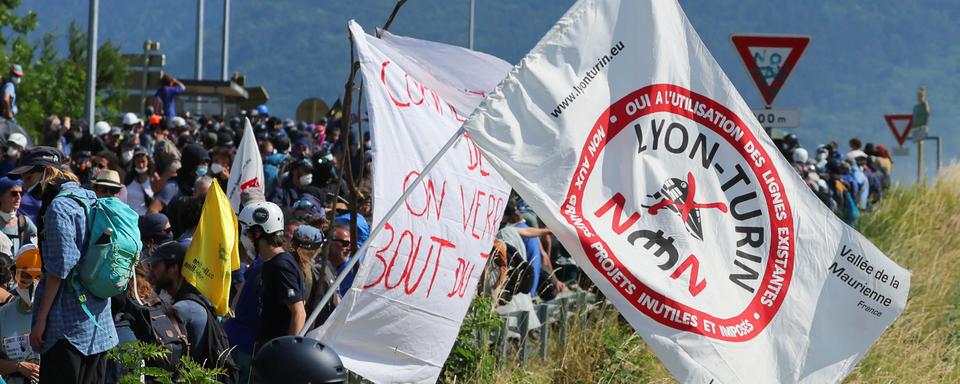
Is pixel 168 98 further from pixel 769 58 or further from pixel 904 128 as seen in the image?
pixel 904 128

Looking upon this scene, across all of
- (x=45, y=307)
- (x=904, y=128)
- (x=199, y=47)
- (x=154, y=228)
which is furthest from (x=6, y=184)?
(x=199, y=47)

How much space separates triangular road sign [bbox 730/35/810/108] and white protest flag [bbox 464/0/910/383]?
664 centimetres

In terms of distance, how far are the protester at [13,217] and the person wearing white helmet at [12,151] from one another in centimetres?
279

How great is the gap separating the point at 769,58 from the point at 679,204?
7181 millimetres

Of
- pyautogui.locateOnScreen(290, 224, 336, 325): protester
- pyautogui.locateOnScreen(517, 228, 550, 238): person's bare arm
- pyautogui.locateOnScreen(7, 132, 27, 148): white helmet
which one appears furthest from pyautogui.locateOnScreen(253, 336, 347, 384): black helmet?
pyautogui.locateOnScreen(7, 132, 27, 148): white helmet

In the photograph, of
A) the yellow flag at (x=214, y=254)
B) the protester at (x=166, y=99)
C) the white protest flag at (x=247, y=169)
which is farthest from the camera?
the protester at (x=166, y=99)

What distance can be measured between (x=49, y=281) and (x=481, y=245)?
1970 mm

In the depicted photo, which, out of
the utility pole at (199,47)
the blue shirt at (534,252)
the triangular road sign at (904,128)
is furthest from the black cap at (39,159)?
the utility pole at (199,47)

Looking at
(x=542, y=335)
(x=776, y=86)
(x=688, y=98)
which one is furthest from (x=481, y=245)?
(x=776, y=86)

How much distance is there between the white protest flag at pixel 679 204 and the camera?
639 centimetres

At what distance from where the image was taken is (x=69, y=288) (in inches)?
270

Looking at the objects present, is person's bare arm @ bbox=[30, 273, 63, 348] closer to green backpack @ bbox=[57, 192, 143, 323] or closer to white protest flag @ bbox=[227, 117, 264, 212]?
green backpack @ bbox=[57, 192, 143, 323]

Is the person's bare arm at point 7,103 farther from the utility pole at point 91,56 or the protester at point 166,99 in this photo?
the protester at point 166,99

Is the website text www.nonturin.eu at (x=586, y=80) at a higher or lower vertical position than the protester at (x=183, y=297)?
higher
